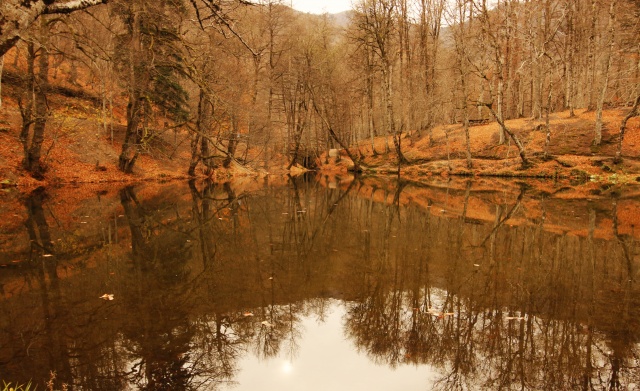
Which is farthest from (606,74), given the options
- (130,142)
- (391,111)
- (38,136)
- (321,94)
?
(38,136)

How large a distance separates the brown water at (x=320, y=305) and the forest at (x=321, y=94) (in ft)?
24.5

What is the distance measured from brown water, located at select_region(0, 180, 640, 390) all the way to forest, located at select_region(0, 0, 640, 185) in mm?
7461

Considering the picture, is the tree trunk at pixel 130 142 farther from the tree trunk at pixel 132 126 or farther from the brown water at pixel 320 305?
the brown water at pixel 320 305

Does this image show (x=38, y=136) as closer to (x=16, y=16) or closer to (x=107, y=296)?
(x=107, y=296)

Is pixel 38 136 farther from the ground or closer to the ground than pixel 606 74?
closer to the ground

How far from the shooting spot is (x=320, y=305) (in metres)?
5.27

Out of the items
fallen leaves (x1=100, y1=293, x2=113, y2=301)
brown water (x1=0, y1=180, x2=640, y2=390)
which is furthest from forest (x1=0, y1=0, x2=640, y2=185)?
fallen leaves (x1=100, y1=293, x2=113, y2=301)

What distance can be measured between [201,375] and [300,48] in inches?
1211

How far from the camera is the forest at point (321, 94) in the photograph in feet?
60.1

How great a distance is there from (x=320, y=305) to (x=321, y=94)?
2927 centimetres

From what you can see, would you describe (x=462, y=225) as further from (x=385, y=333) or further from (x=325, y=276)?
(x=385, y=333)

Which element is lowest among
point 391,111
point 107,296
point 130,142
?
point 107,296

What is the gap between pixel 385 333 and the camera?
4402mm

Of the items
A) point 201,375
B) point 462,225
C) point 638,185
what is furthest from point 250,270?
point 638,185
